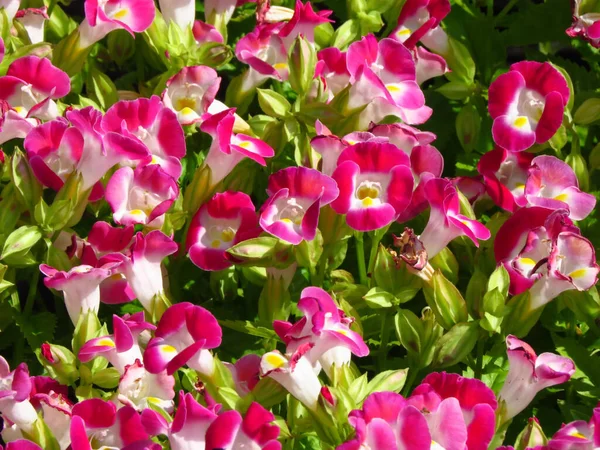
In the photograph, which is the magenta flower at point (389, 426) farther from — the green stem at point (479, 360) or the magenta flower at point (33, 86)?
the magenta flower at point (33, 86)

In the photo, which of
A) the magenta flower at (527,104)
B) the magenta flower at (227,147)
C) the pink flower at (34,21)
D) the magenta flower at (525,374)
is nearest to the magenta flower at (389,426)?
the magenta flower at (525,374)

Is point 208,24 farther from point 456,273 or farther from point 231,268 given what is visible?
point 456,273

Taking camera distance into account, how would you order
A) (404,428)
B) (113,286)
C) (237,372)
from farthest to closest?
1. (113,286)
2. (237,372)
3. (404,428)

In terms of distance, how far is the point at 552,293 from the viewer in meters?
1.22

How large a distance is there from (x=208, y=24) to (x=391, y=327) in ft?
1.69

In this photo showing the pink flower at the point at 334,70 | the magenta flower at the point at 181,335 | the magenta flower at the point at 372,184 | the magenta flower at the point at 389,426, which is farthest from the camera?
the pink flower at the point at 334,70

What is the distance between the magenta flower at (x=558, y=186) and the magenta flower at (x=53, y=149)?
53cm

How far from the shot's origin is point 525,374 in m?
1.16

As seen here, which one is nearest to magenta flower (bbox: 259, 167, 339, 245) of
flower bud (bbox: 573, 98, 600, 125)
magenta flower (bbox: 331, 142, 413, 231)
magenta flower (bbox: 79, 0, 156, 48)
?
magenta flower (bbox: 331, 142, 413, 231)

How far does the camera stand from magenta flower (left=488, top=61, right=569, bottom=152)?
137 centimetres

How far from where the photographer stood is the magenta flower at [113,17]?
1.42 meters

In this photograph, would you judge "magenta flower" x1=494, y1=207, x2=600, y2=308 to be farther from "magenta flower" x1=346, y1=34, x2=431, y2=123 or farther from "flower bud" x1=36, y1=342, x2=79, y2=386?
"flower bud" x1=36, y1=342, x2=79, y2=386

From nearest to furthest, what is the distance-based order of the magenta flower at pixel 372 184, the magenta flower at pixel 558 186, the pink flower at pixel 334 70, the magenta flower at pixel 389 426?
the magenta flower at pixel 389 426 → the magenta flower at pixel 372 184 → the magenta flower at pixel 558 186 → the pink flower at pixel 334 70

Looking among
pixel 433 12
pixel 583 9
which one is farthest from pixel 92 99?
pixel 583 9
